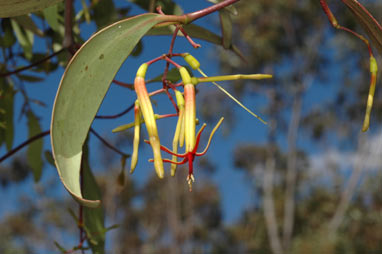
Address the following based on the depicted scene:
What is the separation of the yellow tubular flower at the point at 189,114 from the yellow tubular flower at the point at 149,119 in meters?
0.02

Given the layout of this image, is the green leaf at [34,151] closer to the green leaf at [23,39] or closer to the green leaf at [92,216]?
the green leaf at [23,39]

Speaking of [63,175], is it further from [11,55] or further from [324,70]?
[324,70]

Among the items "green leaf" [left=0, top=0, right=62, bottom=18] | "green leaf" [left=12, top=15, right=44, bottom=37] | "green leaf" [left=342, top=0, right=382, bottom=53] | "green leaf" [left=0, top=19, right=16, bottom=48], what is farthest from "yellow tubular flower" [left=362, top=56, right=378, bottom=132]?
"green leaf" [left=0, top=19, right=16, bottom=48]

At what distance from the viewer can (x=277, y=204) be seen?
35.9ft

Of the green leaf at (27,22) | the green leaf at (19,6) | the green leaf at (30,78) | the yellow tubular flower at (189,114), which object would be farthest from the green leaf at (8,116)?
the yellow tubular flower at (189,114)

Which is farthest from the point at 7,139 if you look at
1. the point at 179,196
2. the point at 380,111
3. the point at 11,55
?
the point at 179,196

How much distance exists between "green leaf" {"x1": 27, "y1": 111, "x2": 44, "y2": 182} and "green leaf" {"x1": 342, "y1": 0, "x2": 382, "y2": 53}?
0.79 metres

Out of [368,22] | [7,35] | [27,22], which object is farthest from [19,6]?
[7,35]

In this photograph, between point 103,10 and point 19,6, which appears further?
point 103,10

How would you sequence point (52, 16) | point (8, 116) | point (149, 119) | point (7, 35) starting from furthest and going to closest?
point (8, 116) → point (7, 35) → point (52, 16) → point (149, 119)

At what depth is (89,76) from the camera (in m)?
0.34

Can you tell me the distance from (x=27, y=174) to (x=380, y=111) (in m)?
9.66

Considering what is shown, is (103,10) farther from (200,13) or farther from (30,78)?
(200,13)

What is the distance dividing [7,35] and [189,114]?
0.63 meters
